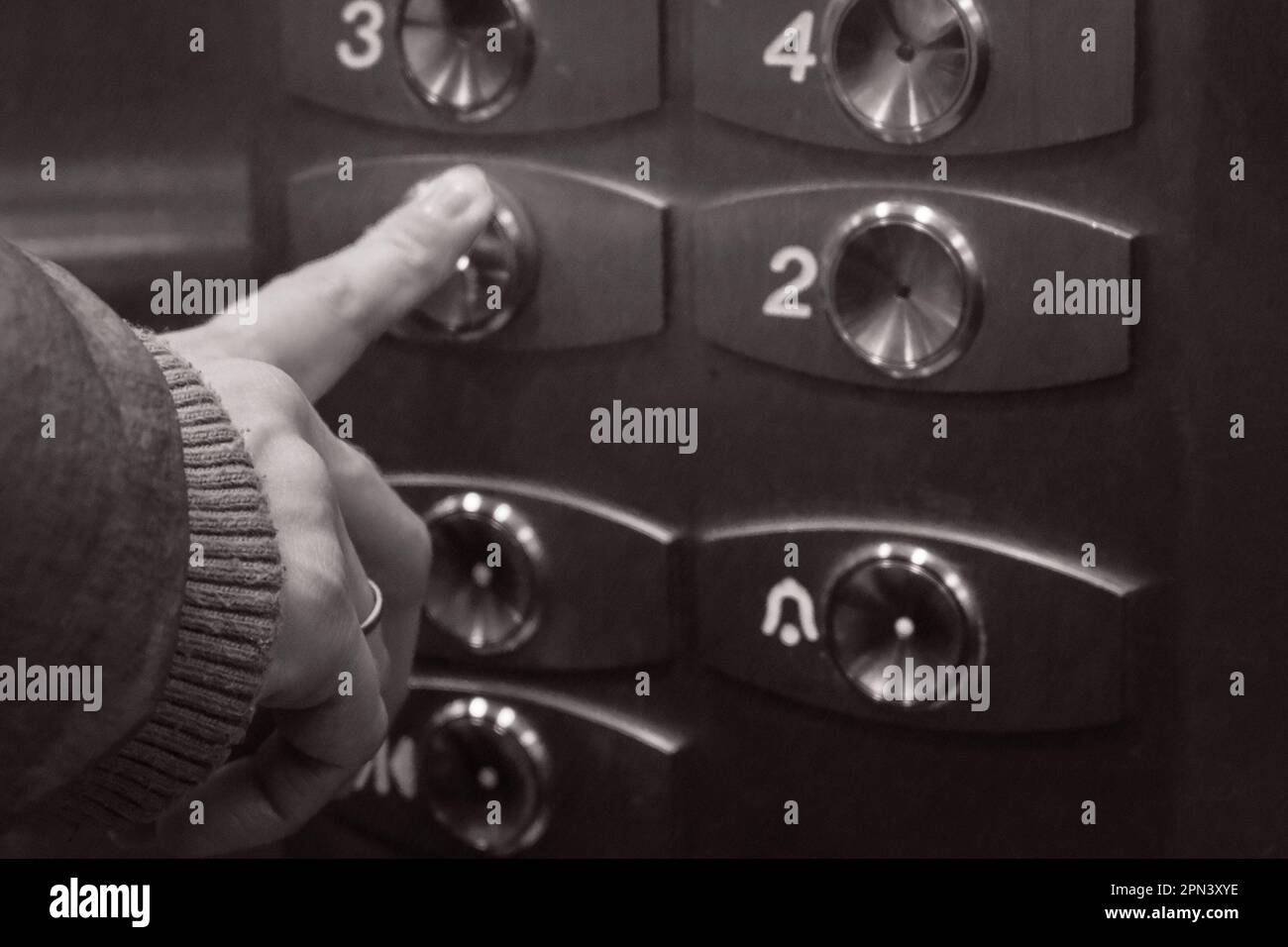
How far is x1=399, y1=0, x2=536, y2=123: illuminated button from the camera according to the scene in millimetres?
721

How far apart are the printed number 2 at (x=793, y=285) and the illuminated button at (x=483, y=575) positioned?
16 centimetres

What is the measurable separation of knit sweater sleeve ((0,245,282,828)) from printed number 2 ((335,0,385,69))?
0.21 metres

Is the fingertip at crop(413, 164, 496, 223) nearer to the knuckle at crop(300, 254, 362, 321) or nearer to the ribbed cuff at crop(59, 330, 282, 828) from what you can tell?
the knuckle at crop(300, 254, 362, 321)

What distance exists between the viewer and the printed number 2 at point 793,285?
696 mm

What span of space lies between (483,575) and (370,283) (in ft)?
0.49

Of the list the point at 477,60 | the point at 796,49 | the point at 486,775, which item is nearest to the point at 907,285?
the point at 796,49

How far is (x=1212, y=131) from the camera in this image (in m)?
0.61

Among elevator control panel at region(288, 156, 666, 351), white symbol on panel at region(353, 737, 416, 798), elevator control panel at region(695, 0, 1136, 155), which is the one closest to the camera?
elevator control panel at region(695, 0, 1136, 155)

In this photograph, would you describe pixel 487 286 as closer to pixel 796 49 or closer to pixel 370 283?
pixel 370 283

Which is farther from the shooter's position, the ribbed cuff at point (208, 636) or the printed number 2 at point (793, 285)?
the printed number 2 at point (793, 285)

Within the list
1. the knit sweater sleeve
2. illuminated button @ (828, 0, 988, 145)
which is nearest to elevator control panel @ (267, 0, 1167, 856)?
illuminated button @ (828, 0, 988, 145)

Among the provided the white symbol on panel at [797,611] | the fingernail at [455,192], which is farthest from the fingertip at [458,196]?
the white symbol on panel at [797,611]

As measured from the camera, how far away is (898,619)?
0.71 m

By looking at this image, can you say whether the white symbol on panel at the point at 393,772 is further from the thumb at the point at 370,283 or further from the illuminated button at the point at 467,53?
the illuminated button at the point at 467,53
